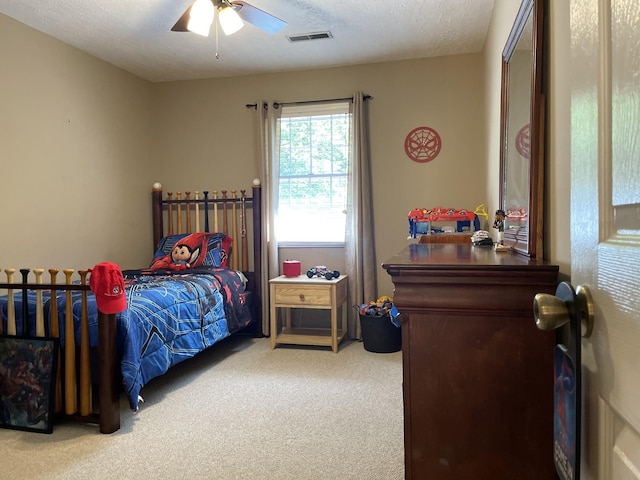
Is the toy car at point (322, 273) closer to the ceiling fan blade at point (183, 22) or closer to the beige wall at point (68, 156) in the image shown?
the beige wall at point (68, 156)

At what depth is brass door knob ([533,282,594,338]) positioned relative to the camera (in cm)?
61

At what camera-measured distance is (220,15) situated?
8.81ft

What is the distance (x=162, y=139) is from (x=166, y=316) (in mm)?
2462

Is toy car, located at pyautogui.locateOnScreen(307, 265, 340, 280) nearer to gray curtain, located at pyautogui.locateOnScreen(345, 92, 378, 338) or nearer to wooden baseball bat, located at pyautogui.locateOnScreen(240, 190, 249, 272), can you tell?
gray curtain, located at pyautogui.locateOnScreen(345, 92, 378, 338)

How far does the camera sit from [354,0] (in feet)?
9.74

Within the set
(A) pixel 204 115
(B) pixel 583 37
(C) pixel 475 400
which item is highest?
(A) pixel 204 115

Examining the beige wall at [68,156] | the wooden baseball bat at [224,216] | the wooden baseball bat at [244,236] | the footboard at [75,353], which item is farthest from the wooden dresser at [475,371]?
the wooden baseball bat at [224,216]

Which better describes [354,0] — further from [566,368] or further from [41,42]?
[566,368]

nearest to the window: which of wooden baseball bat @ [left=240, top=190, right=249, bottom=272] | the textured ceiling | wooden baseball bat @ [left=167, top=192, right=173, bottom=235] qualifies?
wooden baseball bat @ [left=240, top=190, right=249, bottom=272]

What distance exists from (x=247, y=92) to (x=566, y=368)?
13.8 ft

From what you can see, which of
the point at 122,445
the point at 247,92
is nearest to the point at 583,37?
the point at 122,445

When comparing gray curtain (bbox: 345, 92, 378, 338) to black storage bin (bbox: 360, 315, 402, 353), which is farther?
gray curtain (bbox: 345, 92, 378, 338)

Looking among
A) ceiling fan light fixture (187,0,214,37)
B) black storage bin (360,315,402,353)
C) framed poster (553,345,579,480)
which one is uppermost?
ceiling fan light fixture (187,0,214,37)

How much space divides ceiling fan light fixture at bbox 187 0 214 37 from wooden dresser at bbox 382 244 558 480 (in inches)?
81.0
